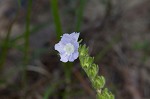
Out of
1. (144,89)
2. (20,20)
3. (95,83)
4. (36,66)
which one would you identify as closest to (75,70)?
(36,66)

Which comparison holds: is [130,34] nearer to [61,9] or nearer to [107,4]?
[107,4]

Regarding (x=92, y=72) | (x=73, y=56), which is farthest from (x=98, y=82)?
(x=73, y=56)

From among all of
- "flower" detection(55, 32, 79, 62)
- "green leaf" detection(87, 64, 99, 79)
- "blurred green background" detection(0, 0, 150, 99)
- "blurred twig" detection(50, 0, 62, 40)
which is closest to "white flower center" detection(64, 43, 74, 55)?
"flower" detection(55, 32, 79, 62)

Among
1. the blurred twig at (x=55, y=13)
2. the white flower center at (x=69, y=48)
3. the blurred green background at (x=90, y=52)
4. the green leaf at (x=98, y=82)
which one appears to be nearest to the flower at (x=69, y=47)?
the white flower center at (x=69, y=48)

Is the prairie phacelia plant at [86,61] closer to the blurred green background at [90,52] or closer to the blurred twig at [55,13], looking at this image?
the blurred twig at [55,13]

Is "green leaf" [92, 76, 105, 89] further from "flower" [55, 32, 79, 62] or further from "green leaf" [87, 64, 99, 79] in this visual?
"flower" [55, 32, 79, 62]

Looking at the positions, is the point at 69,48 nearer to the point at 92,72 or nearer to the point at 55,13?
the point at 92,72
